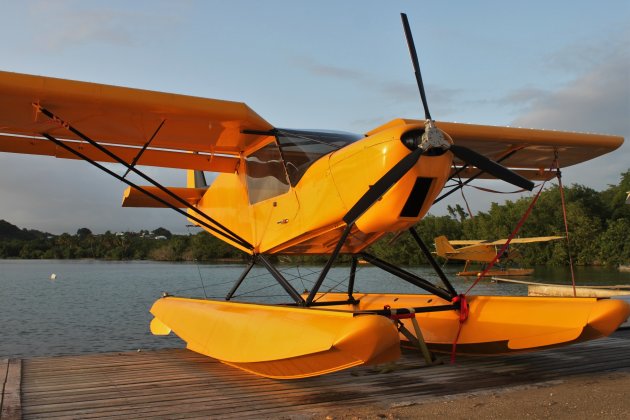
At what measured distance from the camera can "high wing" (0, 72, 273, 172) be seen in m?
5.38

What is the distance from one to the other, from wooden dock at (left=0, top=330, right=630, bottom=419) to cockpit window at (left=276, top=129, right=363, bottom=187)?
7.17 feet

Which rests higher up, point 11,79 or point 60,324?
point 11,79

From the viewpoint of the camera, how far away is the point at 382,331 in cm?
394

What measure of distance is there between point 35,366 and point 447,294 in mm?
4734

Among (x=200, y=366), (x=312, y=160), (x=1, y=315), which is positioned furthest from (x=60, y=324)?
(x=312, y=160)

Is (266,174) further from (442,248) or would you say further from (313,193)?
(442,248)

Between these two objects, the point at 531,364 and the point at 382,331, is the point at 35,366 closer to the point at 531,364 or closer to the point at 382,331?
the point at 382,331

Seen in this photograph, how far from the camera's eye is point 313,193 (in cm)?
552

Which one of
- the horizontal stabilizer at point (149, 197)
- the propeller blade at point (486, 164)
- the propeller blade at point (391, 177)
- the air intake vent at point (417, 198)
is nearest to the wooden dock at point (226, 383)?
the air intake vent at point (417, 198)

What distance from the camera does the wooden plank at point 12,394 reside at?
13.2 feet

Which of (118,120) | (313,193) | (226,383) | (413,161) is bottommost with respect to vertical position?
(226,383)

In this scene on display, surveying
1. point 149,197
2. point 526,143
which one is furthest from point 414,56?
point 149,197

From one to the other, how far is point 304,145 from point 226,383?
260 cm

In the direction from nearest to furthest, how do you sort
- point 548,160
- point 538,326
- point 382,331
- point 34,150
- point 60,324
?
point 382,331
point 538,326
point 34,150
point 548,160
point 60,324
